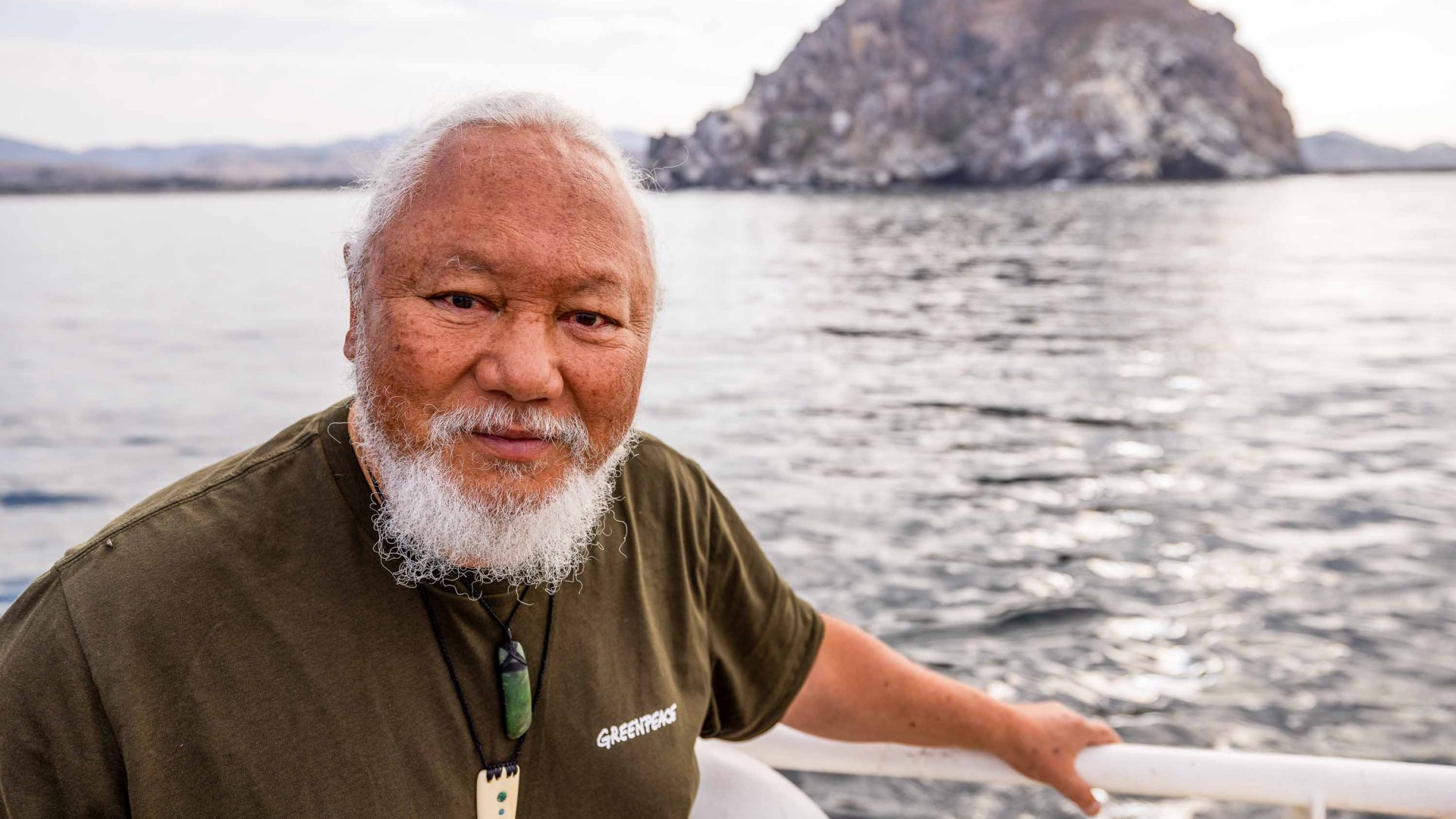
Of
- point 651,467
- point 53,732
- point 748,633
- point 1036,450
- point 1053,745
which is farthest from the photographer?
point 1036,450

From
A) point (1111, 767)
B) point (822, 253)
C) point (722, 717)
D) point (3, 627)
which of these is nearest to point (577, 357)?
point (3, 627)

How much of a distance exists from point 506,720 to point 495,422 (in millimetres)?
441

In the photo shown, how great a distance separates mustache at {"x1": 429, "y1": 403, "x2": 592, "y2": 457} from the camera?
5.21 feet

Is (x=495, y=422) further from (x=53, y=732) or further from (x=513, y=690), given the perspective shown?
(x=53, y=732)

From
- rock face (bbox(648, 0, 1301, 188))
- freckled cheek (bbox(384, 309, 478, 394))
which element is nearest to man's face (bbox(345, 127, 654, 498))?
freckled cheek (bbox(384, 309, 478, 394))

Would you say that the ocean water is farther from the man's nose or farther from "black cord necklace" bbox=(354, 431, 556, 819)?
"black cord necklace" bbox=(354, 431, 556, 819)

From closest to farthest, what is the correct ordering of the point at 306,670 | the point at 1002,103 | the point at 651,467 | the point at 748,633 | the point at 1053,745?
1. the point at 306,670
2. the point at 651,467
3. the point at 748,633
4. the point at 1053,745
5. the point at 1002,103

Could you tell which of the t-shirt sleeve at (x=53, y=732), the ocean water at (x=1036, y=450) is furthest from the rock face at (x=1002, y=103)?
the t-shirt sleeve at (x=53, y=732)

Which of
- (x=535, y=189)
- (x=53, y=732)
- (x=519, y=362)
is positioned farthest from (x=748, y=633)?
(x=53, y=732)

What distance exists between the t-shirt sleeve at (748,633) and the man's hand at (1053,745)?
47cm

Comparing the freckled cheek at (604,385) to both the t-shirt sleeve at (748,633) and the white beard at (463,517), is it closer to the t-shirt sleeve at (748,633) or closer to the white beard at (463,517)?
the white beard at (463,517)

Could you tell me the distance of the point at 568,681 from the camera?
5.81ft

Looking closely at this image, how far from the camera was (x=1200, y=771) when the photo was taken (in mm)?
2270

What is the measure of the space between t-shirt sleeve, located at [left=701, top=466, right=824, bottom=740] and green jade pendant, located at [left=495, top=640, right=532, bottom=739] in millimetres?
534
